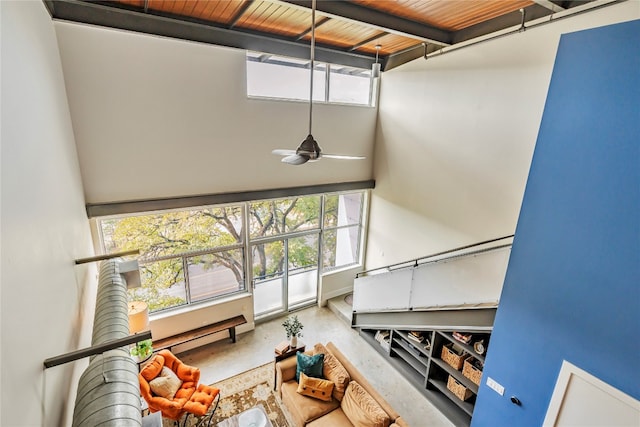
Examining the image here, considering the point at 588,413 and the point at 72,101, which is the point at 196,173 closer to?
the point at 72,101

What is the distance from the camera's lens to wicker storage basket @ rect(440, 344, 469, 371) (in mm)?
4680

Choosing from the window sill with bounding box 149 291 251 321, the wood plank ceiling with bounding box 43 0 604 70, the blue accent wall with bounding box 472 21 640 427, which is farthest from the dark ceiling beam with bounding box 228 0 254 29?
the window sill with bounding box 149 291 251 321

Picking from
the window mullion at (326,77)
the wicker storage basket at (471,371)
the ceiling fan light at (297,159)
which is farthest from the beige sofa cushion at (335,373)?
the window mullion at (326,77)

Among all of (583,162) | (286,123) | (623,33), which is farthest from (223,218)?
(623,33)

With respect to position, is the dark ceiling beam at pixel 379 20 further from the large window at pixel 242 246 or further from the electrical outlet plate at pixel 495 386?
the electrical outlet plate at pixel 495 386

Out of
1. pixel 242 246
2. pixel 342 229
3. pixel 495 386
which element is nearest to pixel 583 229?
pixel 495 386

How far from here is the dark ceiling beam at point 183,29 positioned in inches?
157

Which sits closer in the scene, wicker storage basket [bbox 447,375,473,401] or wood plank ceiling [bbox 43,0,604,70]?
wood plank ceiling [bbox 43,0,604,70]

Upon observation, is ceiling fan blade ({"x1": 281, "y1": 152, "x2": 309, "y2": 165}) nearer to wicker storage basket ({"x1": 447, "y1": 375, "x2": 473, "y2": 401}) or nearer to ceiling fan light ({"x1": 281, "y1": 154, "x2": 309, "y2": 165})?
ceiling fan light ({"x1": 281, "y1": 154, "x2": 309, "y2": 165})

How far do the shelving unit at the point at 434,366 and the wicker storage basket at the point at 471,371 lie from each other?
0.20 feet

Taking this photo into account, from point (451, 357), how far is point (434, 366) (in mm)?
478

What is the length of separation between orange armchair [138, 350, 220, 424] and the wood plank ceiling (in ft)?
16.0

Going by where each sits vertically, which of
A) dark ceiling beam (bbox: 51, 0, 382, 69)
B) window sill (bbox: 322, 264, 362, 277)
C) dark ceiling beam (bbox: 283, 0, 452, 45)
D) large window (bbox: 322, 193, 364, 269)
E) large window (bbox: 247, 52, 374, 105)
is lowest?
window sill (bbox: 322, 264, 362, 277)

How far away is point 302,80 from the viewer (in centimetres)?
596
